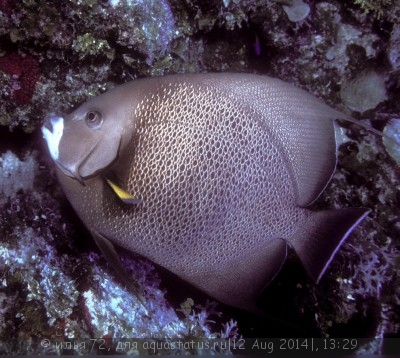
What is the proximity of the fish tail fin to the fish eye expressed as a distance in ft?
3.62

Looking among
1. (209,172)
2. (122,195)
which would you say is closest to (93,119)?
(122,195)

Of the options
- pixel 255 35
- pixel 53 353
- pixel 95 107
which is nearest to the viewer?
pixel 95 107

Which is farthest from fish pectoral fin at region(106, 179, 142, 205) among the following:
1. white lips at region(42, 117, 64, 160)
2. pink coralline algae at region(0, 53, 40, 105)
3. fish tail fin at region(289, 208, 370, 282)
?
pink coralline algae at region(0, 53, 40, 105)

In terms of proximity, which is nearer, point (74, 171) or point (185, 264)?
point (74, 171)

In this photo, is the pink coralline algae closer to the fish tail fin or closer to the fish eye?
the fish eye

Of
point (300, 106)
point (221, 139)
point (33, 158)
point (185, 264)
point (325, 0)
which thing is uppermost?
point (325, 0)

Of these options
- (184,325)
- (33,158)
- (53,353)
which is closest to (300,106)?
(184,325)

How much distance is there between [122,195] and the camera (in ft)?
5.33

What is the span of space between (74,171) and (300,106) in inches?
43.6

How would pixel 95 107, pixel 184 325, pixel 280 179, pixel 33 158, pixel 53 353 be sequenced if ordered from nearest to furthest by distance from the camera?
pixel 95 107
pixel 280 179
pixel 53 353
pixel 184 325
pixel 33 158

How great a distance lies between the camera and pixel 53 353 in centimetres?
196

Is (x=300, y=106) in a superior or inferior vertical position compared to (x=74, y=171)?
superior

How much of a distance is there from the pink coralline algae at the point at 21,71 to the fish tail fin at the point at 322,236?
1.89 metres

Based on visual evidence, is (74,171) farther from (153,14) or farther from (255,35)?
(255,35)
